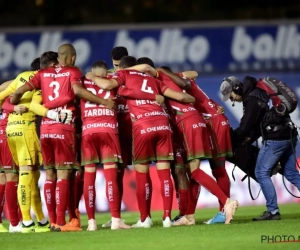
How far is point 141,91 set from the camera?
42.4 ft

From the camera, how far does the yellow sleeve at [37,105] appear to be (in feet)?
42.6

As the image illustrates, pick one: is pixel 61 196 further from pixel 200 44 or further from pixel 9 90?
pixel 200 44

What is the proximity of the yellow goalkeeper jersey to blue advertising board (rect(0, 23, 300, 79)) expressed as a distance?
8.56 metres

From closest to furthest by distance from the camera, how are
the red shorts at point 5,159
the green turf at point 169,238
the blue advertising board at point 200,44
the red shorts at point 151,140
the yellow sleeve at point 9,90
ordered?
the green turf at point 169,238
the red shorts at point 151,140
the yellow sleeve at point 9,90
the red shorts at point 5,159
the blue advertising board at point 200,44

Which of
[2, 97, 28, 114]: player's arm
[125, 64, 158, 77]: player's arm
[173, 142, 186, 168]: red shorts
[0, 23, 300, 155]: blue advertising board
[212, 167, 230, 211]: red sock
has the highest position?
[0, 23, 300, 155]: blue advertising board

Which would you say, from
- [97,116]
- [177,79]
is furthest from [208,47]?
[97,116]

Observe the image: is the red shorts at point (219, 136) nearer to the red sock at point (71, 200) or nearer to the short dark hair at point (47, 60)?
the red sock at point (71, 200)

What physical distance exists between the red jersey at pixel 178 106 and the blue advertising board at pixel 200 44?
8947 millimetres

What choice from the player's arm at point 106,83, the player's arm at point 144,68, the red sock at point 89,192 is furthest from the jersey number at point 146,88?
the red sock at point 89,192

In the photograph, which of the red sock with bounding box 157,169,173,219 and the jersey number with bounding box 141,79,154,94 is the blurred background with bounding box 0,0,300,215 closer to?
the jersey number with bounding box 141,79,154,94

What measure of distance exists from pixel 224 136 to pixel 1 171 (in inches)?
135

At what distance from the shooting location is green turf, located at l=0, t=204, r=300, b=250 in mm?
10602

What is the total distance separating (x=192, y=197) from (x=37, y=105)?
2.61 m

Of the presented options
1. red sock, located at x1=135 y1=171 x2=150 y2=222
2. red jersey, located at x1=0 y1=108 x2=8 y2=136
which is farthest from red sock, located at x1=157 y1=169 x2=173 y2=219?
red jersey, located at x1=0 y1=108 x2=8 y2=136
